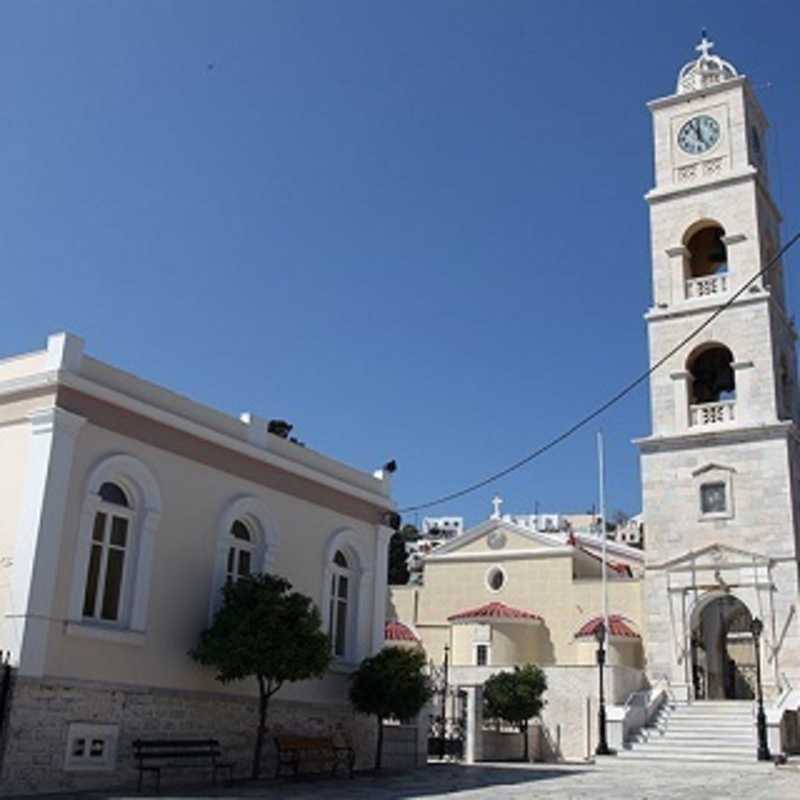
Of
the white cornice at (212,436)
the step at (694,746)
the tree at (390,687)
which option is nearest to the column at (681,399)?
the step at (694,746)

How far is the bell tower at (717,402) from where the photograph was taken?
31062mm

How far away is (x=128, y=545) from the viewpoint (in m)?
17.1

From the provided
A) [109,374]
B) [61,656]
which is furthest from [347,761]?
[109,374]

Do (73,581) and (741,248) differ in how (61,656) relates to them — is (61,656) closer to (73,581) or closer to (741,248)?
(73,581)

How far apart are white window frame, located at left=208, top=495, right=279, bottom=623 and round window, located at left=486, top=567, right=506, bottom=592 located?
19296 millimetres

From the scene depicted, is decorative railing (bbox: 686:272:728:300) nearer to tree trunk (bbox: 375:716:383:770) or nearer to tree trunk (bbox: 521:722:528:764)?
tree trunk (bbox: 521:722:528:764)

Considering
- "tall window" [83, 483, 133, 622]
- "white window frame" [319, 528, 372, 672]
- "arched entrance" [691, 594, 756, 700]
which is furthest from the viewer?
"arched entrance" [691, 594, 756, 700]

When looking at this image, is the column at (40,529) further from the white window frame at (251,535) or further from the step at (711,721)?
the step at (711,721)

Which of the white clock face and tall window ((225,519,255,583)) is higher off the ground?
the white clock face

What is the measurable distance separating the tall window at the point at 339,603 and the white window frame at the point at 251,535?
2.52 meters

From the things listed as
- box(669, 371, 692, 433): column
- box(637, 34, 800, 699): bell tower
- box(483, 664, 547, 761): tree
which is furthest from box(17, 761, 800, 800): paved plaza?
box(669, 371, 692, 433): column

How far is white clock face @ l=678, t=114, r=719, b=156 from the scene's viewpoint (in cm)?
3625

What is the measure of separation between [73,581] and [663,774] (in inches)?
499

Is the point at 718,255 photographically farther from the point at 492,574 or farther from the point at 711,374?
the point at 492,574
